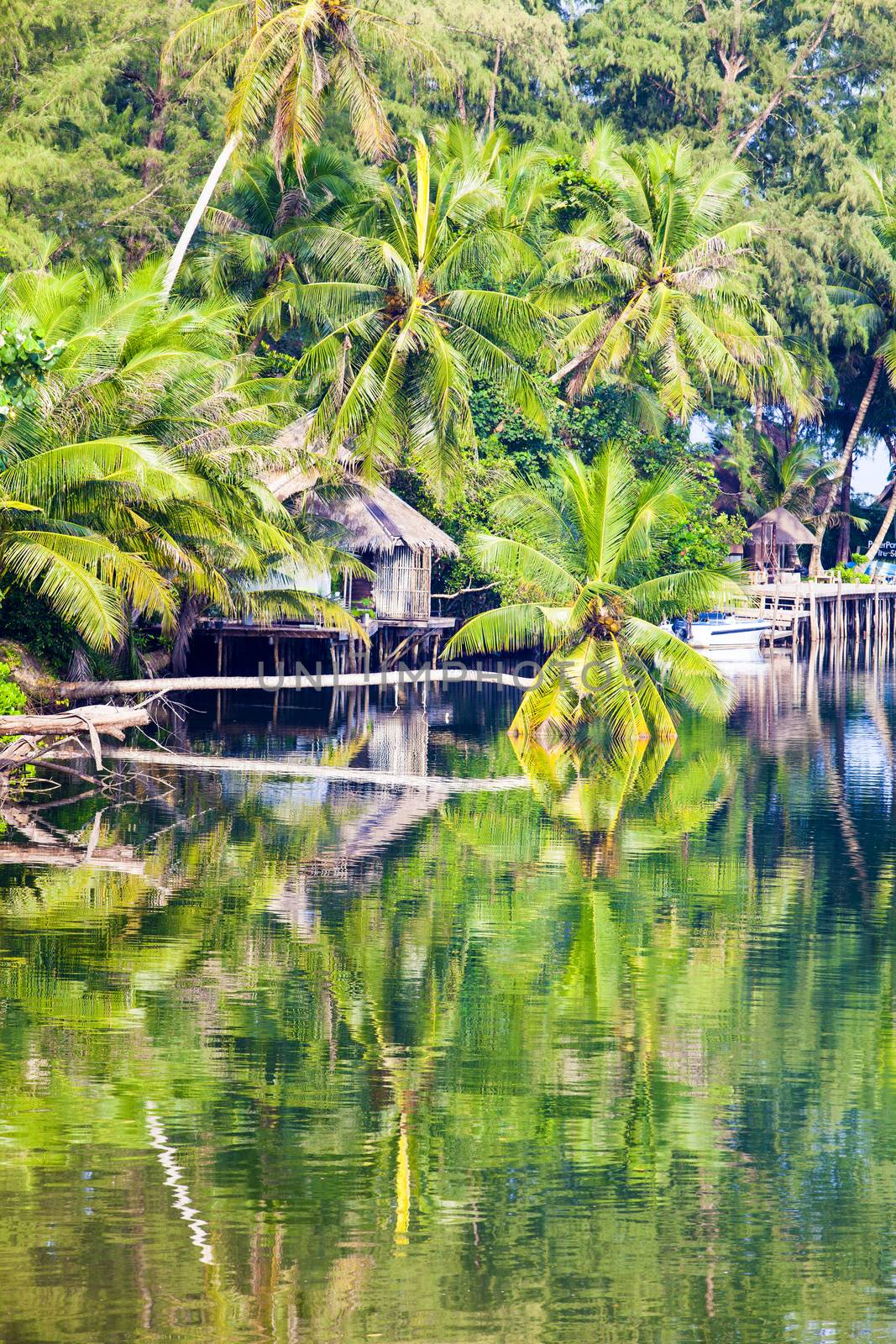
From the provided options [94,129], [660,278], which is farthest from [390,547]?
[94,129]

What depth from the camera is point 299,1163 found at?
808cm

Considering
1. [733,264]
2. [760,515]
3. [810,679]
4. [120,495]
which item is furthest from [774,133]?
[120,495]

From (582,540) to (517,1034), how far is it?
1297cm

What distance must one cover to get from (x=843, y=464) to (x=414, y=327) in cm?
2727

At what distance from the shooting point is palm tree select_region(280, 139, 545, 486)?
1156 inches

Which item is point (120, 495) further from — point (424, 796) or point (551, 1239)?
point (551, 1239)

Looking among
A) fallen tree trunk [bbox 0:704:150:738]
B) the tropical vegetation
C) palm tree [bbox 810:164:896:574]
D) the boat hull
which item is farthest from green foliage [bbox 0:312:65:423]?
palm tree [bbox 810:164:896:574]

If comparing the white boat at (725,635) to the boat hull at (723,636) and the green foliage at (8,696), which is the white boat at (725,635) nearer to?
the boat hull at (723,636)

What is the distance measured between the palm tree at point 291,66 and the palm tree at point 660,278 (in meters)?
6.79

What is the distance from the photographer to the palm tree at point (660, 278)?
117ft

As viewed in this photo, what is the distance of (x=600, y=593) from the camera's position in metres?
22.2

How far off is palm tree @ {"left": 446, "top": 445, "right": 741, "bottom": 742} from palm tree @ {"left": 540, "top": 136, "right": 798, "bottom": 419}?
44.9 ft

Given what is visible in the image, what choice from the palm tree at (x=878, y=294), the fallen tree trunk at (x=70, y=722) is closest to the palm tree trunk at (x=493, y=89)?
the palm tree at (x=878, y=294)

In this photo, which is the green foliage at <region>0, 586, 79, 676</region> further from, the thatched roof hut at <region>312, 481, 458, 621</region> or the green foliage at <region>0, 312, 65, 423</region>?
the thatched roof hut at <region>312, 481, 458, 621</region>
